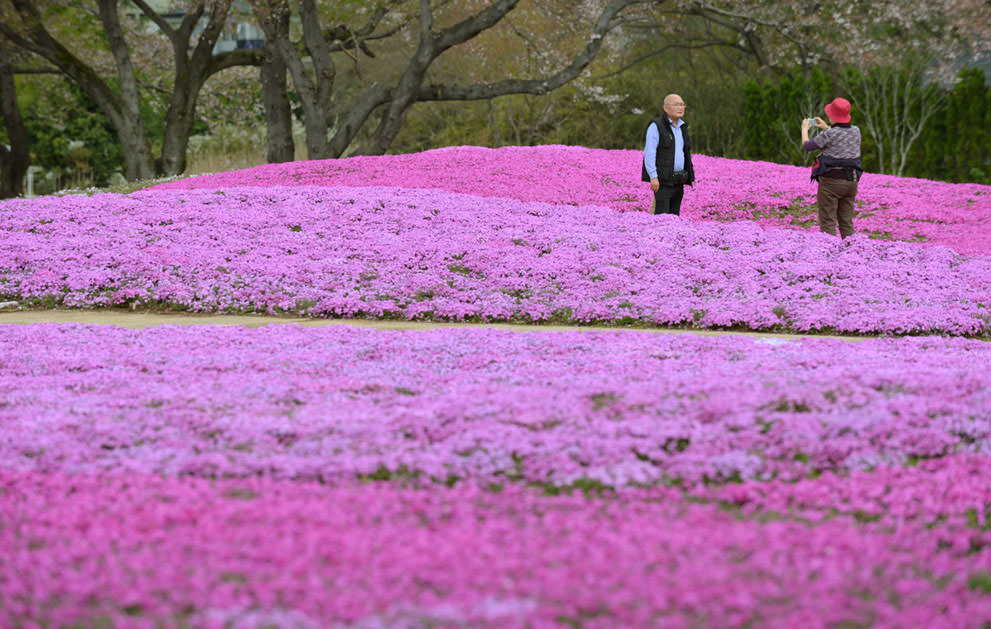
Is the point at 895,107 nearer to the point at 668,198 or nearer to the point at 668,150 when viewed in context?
the point at 668,198

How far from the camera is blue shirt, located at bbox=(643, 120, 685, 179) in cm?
1334

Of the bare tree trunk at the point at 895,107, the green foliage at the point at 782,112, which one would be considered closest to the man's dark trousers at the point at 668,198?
the bare tree trunk at the point at 895,107

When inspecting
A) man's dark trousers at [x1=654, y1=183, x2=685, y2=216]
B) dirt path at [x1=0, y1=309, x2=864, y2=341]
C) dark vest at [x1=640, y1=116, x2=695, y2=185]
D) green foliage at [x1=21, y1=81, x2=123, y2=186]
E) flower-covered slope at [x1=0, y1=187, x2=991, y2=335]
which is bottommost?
dirt path at [x1=0, y1=309, x2=864, y2=341]

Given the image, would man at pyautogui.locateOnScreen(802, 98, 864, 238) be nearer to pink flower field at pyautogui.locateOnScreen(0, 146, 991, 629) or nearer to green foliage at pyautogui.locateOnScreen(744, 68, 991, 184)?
pink flower field at pyautogui.locateOnScreen(0, 146, 991, 629)

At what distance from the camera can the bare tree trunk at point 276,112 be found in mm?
29391

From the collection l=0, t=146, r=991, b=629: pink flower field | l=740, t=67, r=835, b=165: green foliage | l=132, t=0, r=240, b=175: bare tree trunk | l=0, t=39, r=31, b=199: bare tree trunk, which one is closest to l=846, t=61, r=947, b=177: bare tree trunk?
l=740, t=67, r=835, b=165: green foliage

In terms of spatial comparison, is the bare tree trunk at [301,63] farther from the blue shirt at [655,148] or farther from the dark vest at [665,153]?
the blue shirt at [655,148]

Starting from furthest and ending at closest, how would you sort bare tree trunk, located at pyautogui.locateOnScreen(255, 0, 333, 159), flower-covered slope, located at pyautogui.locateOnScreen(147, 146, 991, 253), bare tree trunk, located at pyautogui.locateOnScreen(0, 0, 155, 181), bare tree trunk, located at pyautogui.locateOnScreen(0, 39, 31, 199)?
1. bare tree trunk, located at pyautogui.locateOnScreen(0, 39, 31, 199)
2. bare tree trunk, located at pyautogui.locateOnScreen(0, 0, 155, 181)
3. bare tree trunk, located at pyautogui.locateOnScreen(255, 0, 333, 159)
4. flower-covered slope, located at pyautogui.locateOnScreen(147, 146, 991, 253)

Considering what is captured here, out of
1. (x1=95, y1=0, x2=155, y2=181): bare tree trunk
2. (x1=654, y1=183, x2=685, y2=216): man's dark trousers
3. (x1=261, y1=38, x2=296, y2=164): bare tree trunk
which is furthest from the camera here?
(x1=261, y1=38, x2=296, y2=164): bare tree trunk

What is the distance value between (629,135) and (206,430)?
3757 cm

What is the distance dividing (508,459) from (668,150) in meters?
9.28

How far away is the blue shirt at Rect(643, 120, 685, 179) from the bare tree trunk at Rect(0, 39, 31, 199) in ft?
82.5

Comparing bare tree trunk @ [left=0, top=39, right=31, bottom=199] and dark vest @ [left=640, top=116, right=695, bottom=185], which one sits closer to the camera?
dark vest @ [left=640, top=116, right=695, bottom=185]

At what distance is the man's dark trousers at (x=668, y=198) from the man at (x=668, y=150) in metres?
0.23
